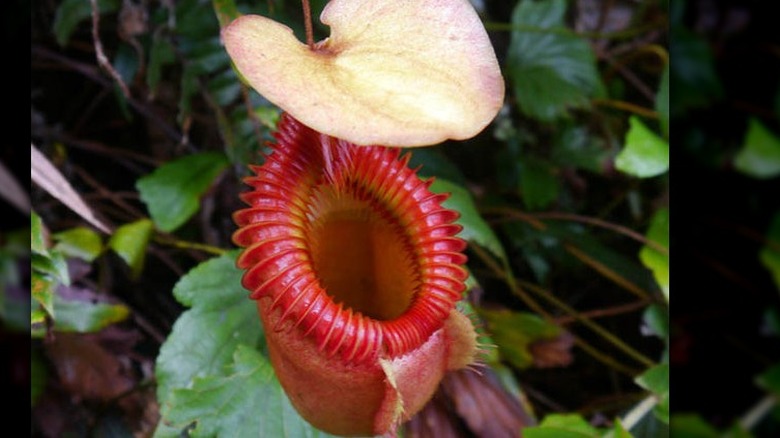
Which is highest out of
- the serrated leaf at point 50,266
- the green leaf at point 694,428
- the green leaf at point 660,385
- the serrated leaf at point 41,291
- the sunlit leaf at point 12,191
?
the sunlit leaf at point 12,191

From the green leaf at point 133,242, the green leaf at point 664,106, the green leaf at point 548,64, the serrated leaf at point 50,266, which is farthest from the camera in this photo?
the green leaf at point 548,64

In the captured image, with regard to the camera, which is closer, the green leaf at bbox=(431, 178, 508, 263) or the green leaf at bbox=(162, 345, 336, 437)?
the green leaf at bbox=(162, 345, 336, 437)

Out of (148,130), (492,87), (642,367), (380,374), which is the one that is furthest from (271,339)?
(642,367)

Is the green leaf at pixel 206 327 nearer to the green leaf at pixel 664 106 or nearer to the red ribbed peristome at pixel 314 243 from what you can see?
the red ribbed peristome at pixel 314 243

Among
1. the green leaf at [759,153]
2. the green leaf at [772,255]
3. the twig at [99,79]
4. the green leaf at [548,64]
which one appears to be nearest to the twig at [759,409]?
the green leaf at [772,255]

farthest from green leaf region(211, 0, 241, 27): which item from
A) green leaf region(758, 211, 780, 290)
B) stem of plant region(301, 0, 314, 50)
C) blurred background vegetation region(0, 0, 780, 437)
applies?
green leaf region(758, 211, 780, 290)

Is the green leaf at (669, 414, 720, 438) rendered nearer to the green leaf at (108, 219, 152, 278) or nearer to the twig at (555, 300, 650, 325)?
the twig at (555, 300, 650, 325)
